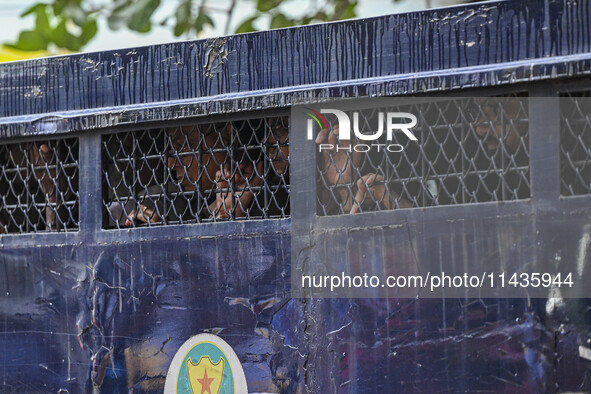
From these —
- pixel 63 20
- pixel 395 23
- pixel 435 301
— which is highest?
pixel 63 20

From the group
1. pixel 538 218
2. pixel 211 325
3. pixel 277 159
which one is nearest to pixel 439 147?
pixel 538 218

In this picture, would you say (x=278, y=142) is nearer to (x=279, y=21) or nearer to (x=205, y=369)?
(x=205, y=369)

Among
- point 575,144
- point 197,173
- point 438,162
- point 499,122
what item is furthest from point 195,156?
point 575,144

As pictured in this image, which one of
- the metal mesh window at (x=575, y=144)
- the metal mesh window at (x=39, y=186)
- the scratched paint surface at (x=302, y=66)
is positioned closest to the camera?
the metal mesh window at (x=575, y=144)

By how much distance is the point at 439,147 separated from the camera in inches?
155

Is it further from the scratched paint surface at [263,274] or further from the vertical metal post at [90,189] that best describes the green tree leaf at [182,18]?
the vertical metal post at [90,189]

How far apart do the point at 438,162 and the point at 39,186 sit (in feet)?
7.44

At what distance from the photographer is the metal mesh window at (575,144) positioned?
363cm

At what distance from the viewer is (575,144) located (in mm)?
3662

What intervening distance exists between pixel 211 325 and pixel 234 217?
1.67ft

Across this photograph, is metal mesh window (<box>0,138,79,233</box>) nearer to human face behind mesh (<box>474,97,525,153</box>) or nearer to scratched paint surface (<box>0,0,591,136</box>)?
scratched paint surface (<box>0,0,591,136</box>)

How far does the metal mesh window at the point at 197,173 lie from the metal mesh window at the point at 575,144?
1270mm

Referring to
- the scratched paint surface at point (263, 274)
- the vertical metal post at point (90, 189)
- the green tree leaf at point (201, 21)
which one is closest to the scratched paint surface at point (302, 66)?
the scratched paint surface at point (263, 274)

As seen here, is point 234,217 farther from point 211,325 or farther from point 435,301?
point 435,301
